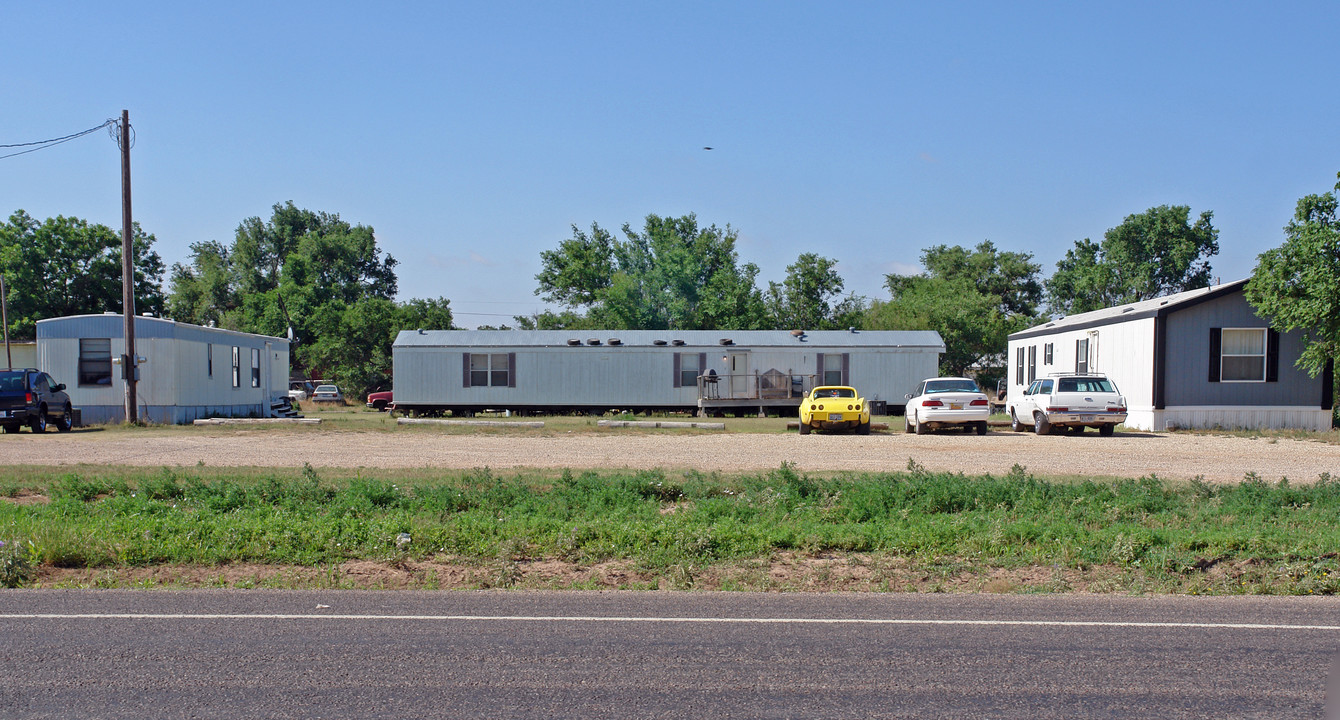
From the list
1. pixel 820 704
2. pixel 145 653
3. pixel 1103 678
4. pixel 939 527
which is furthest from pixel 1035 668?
pixel 145 653

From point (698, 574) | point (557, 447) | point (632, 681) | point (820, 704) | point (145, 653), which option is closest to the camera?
point (820, 704)

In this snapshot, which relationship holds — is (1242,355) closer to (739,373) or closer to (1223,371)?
(1223,371)

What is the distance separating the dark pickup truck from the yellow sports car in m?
18.5

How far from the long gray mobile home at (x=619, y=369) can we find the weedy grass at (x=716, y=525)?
20.7m

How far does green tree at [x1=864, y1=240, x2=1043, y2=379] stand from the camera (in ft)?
164

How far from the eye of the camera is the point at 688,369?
3328cm

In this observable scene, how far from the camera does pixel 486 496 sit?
36.4ft

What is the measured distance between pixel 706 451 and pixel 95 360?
762 inches

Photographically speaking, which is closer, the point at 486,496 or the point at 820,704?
the point at 820,704

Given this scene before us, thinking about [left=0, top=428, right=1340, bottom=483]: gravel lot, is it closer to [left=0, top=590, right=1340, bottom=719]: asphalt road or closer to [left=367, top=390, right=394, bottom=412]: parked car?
[left=0, top=590, right=1340, bottom=719]: asphalt road

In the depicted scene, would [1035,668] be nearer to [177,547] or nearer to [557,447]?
[177,547]

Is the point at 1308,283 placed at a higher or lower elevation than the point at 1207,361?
higher

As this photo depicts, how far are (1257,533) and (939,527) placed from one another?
2.98m

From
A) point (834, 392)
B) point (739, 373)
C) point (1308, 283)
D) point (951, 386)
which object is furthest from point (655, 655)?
point (739, 373)
